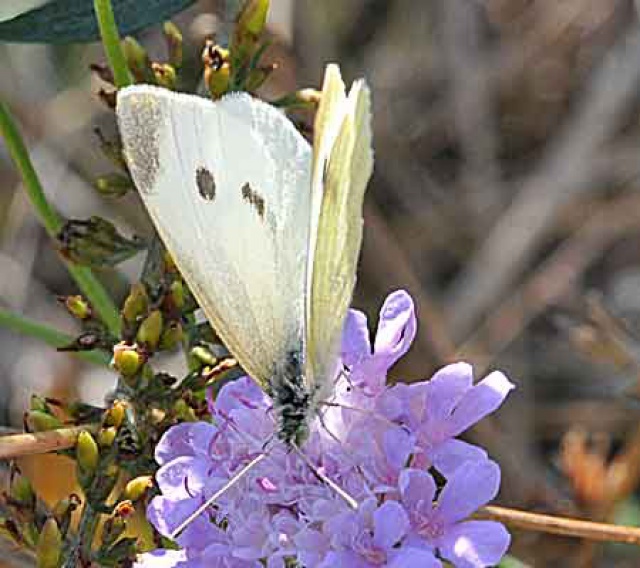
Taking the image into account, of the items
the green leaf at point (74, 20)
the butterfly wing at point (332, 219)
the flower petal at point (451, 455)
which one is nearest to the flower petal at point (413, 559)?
the flower petal at point (451, 455)

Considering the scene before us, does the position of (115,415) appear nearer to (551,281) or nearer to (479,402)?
(479,402)

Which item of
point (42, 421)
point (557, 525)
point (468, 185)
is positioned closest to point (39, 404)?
point (42, 421)

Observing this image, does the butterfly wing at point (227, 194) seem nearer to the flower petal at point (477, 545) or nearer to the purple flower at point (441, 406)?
the purple flower at point (441, 406)

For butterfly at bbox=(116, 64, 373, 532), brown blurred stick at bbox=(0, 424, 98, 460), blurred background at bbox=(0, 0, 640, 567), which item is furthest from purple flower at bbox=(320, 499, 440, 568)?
blurred background at bbox=(0, 0, 640, 567)

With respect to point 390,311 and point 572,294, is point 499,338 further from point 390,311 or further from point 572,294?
point 390,311

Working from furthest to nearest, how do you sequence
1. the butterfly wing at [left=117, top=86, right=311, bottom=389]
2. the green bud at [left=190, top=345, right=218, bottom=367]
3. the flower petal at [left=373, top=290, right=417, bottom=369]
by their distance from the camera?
1. the green bud at [left=190, top=345, right=218, bottom=367]
2. the flower petal at [left=373, top=290, right=417, bottom=369]
3. the butterfly wing at [left=117, top=86, right=311, bottom=389]

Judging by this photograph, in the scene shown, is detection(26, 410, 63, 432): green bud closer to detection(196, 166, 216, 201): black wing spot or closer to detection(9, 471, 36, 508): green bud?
detection(9, 471, 36, 508): green bud

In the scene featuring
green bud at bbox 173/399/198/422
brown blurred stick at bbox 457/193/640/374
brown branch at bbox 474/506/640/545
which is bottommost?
brown blurred stick at bbox 457/193/640/374

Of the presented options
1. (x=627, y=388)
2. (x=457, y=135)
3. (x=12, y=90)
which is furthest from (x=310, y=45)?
(x=627, y=388)
